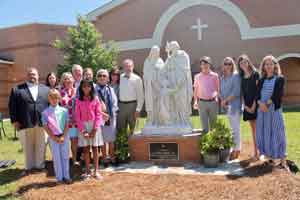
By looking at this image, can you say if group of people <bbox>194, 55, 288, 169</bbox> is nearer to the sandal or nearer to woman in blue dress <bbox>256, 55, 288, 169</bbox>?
woman in blue dress <bbox>256, 55, 288, 169</bbox>

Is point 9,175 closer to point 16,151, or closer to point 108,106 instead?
point 108,106

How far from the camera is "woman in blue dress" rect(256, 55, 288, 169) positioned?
18.8 feet

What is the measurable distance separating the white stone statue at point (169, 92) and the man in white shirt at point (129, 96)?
200 millimetres

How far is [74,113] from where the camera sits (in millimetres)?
5785

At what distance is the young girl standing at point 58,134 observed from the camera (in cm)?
551

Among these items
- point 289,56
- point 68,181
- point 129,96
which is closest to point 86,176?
point 68,181

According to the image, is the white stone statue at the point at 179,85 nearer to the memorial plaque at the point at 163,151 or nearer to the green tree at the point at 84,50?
the memorial plaque at the point at 163,151

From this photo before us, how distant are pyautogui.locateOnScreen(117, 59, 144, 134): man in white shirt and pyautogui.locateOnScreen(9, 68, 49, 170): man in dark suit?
1408 millimetres

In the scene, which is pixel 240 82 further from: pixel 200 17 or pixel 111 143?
pixel 200 17

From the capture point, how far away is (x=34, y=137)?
21.3ft

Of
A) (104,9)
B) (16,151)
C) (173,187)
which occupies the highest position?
(104,9)

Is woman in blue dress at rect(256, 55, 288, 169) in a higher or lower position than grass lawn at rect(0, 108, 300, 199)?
higher

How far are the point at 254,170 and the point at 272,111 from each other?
3.36 feet

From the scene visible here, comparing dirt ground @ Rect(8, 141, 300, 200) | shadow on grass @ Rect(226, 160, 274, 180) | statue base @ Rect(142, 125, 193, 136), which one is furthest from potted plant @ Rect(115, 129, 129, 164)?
shadow on grass @ Rect(226, 160, 274, 180)
